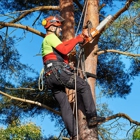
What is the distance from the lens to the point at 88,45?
4.42 metres

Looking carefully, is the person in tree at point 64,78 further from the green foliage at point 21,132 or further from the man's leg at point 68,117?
the green foliage at point 21,132

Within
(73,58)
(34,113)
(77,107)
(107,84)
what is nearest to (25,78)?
(34,113)

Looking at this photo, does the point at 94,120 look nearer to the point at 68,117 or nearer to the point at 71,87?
the point at 68,117

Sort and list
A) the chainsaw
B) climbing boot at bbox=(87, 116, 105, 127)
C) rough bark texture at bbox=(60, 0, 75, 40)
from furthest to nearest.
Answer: rough bark texture at bbox=(60, 0, 75, 40)
the chainsaw
climbing boot at bbox=(87, 116, 105, 127)

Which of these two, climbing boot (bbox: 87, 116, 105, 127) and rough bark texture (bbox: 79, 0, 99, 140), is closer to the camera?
climbing boot (bbox: 87, 116, 105, 127)

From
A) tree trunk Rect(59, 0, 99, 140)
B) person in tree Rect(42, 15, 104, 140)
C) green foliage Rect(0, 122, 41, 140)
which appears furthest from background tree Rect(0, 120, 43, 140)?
person in tree Rect(42, 15, 104, 140)

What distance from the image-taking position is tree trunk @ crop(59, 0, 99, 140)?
3.98 metres

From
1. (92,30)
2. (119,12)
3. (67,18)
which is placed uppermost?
(67,18)

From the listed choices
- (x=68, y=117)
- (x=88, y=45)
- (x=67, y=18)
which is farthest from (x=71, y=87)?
(x=67, y=18)

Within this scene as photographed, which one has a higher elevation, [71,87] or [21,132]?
[21,132]

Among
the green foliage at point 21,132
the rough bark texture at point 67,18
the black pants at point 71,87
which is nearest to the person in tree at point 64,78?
the black pants at point 71,87

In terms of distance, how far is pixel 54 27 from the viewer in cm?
400

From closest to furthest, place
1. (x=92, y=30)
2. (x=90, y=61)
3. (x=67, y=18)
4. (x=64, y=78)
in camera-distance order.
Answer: (x=64, y=78)
(x=92, y=30)
(x=90, y=61)
(x=67, y=18)

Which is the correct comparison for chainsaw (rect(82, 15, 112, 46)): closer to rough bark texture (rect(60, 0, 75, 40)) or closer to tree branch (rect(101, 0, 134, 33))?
tree branch (rect(101, 0, 134, 33))
